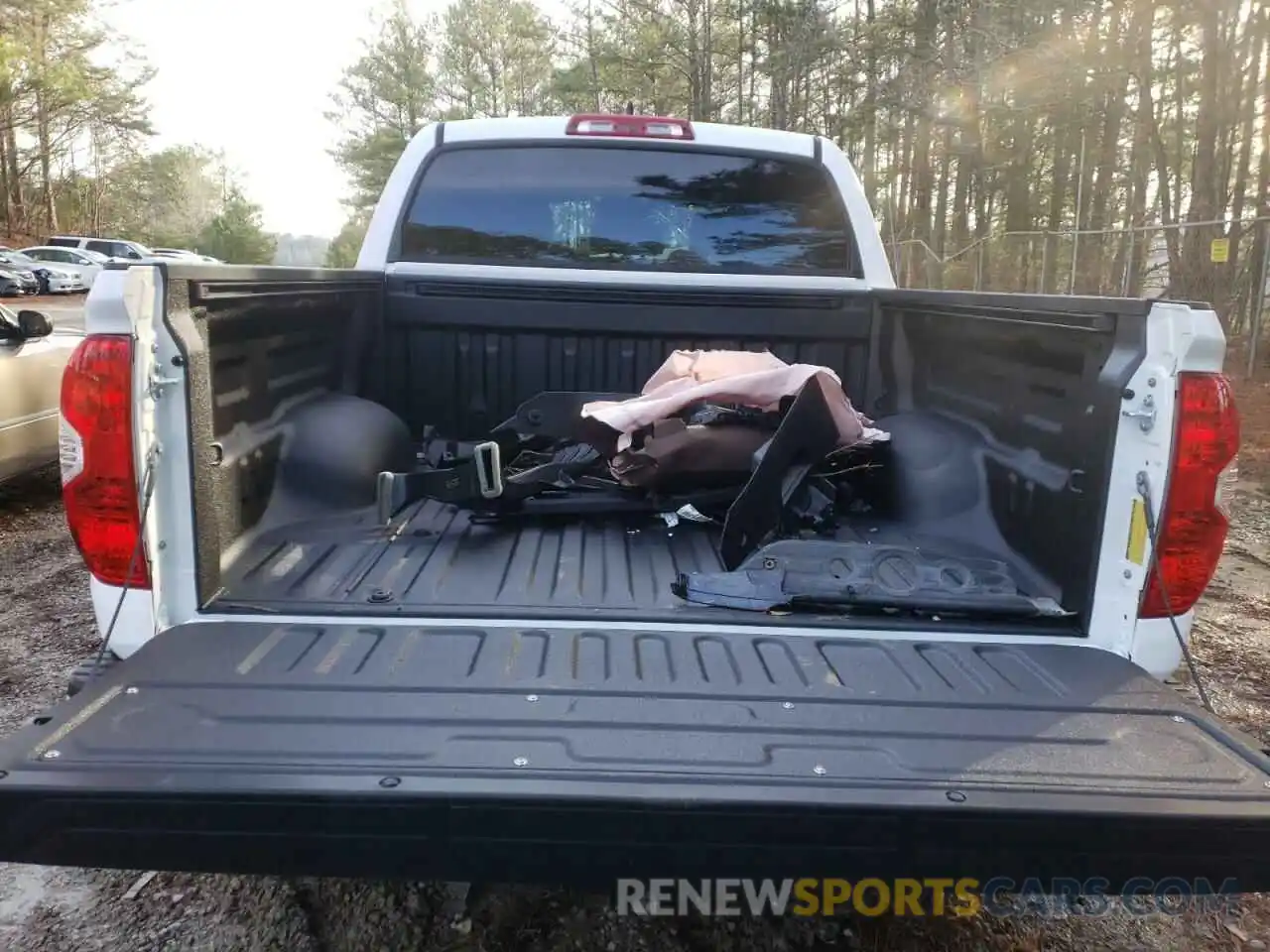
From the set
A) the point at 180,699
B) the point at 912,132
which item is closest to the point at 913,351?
the point at 180,699

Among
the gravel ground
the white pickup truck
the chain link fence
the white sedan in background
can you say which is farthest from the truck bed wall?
the white sedan in background

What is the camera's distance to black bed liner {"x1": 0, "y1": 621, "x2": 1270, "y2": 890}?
5.02ft

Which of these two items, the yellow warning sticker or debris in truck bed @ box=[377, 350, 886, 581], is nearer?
the yellow warning sticker

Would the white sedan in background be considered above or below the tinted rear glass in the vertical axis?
above

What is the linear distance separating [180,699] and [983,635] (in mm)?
1705

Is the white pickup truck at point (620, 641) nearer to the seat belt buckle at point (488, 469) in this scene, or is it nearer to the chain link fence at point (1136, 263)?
the seat belt buckle at point (488, 469)

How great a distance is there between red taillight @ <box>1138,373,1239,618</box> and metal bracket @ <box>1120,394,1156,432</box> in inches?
2.0

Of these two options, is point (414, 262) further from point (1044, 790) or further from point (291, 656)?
point (1044, 790)

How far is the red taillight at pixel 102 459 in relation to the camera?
2018 mm

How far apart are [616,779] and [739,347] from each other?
2580 mm

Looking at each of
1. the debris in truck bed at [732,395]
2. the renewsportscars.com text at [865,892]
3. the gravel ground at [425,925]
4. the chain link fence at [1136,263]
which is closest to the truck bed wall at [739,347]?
the debris in truck bed at [732,395]

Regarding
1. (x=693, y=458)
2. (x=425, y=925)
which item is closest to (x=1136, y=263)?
(x=693, y=458)

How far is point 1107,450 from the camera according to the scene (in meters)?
2.12

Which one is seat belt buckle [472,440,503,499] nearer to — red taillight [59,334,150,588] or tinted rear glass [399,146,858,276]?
red taillight [59,334,150,588]
